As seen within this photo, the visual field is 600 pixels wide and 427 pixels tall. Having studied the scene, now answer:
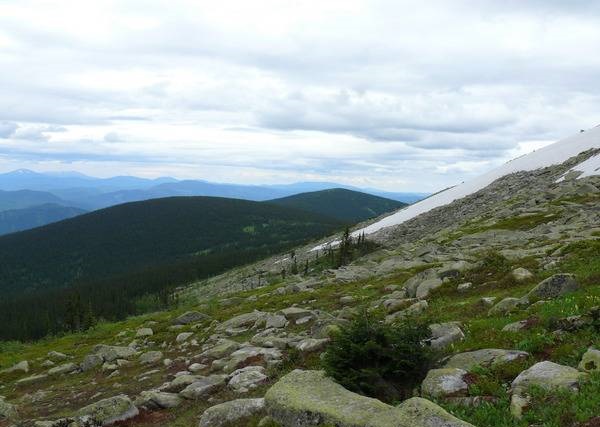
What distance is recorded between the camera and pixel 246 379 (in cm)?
1778

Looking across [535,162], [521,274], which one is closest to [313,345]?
[521,274]

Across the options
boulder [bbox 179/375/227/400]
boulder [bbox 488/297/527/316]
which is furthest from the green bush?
boulder [bbox 179/375/227/400]

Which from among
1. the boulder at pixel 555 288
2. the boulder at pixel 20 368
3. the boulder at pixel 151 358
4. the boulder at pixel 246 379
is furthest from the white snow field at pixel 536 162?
the boulder at pixel 246 379

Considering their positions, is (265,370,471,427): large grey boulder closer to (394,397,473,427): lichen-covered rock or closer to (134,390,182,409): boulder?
(394,397,473,427): lichen-covered rock

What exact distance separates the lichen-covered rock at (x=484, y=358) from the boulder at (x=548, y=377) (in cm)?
110

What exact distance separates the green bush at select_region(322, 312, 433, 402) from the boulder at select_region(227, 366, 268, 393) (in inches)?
192

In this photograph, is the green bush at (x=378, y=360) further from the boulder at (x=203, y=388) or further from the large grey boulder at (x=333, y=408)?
the boulder at (x=203, y=388)

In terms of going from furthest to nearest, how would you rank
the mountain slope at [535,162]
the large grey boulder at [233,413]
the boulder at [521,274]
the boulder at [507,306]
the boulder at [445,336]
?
the mountain slope at [535,162] < the boulder at [521,274] < the boulder at [507,306] < the boulder at [445,336] < the large grey boulder at [233,413]

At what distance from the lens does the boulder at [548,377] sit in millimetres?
10500

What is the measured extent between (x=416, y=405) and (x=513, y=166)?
123141 mm

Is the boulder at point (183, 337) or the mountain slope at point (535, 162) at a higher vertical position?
the mountain slope at point (535, 162)

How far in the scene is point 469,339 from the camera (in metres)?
15.2

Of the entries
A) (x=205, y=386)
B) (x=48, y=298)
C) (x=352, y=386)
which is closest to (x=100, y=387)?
(x=205, y=386)

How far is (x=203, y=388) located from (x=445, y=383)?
9.65 m
